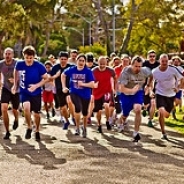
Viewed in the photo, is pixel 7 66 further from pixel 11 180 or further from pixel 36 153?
pixel 11 180

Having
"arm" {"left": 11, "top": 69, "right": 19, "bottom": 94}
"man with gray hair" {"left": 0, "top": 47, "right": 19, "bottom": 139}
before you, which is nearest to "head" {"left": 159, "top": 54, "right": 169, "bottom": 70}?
"arm" {"left": 11, "top": 69, "right": 19, "bottom": 94}

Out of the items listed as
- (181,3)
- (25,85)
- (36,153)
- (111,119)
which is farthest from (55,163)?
(181,3)

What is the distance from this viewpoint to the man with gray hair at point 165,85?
446 inches

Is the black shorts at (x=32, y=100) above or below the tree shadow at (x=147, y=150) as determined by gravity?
above

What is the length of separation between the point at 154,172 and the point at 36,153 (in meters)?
2.36

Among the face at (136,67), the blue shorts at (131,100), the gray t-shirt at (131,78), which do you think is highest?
the face at (136,67)

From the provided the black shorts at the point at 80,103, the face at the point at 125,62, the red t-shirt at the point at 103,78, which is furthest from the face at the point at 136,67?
the face at the point at 125,62

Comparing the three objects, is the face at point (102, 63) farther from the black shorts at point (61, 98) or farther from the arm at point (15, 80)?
the arm at point (15, 80)

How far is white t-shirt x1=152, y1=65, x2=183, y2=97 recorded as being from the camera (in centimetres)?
1138

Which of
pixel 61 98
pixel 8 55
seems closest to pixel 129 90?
pixel 8 55

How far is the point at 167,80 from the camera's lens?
11.4 meters

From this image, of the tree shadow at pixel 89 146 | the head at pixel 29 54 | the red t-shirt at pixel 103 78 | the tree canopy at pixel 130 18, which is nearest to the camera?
the tree shadow at pixel 89 146

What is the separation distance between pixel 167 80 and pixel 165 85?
4.8 inches

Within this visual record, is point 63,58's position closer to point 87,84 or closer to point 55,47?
point 87,84
